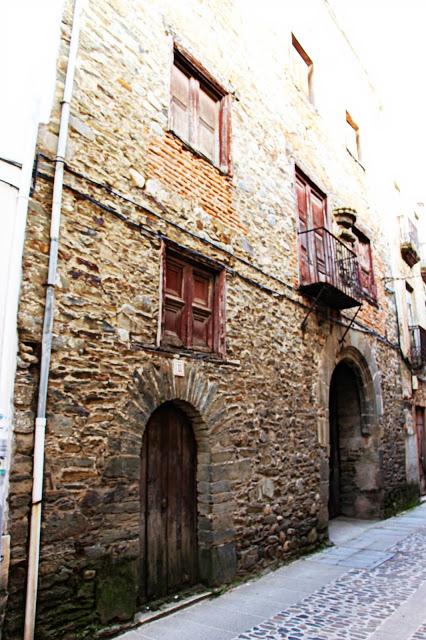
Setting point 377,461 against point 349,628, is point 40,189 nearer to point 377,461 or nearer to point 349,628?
point 349,628

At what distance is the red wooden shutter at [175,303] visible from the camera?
15.8ft

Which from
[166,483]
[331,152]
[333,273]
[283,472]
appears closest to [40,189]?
[166,483]

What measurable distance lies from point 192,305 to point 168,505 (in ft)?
6.68

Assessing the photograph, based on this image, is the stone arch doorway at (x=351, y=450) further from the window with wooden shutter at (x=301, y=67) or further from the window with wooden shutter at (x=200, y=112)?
the window with wooden shutter at (x=301, y=67)

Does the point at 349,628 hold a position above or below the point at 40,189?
below

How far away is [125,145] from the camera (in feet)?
14.9

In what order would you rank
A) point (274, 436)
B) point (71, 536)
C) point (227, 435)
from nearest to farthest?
point (71, 536) < point (227, 435) < point (274, 436)

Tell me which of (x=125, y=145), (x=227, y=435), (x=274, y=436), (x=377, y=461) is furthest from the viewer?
(x=377, y=461)

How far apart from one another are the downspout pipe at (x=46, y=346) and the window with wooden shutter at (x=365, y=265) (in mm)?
7025

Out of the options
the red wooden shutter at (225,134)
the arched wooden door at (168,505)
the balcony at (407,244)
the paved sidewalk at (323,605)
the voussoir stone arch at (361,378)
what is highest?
the balcony at (407,244)

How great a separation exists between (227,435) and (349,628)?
2055mm

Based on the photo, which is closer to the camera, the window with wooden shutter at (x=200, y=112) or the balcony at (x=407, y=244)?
the window with wooden shutter at (x=200, y=112)

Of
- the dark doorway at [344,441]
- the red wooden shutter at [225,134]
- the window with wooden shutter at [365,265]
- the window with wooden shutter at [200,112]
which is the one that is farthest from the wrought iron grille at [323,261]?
the window with wooden shutter at [200,112]

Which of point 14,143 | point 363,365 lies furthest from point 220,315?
point 363,365
